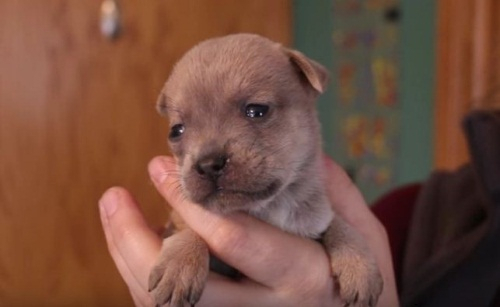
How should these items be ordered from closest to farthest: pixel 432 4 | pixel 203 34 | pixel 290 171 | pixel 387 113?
1. pixel 290 171
2. pixel 203 34
3. pixel 432 4
4. pixel 387 113

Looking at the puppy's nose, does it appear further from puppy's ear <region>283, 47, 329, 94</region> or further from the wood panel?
the wood panel

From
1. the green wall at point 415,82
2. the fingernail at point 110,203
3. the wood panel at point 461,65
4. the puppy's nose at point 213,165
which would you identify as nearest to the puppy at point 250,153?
the puppy's nose at point 213,165

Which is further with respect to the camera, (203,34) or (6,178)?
(203,34)

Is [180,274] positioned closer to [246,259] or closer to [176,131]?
[246,259]

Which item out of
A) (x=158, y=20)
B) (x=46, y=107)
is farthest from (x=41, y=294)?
(x=158, y=20)

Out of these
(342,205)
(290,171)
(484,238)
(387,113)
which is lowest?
(387,113)

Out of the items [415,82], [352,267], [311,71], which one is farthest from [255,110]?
[415,82]

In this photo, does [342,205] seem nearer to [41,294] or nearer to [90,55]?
[90,55]

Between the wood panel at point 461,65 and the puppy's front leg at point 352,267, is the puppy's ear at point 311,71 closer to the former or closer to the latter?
the puppy's front leg at point 352,267
